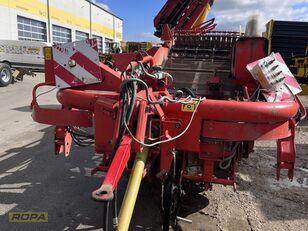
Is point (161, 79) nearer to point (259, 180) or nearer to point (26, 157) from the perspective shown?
point (259, 180)

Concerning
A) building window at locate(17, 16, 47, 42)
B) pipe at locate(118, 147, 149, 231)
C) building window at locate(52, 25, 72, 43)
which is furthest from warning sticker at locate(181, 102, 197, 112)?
building window at locate(52, 25, 72, 43)

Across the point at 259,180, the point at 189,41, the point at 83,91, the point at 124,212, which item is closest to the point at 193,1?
the point at 189,41

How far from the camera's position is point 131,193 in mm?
2256

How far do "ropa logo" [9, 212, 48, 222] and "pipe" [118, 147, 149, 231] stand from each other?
48.3 inches

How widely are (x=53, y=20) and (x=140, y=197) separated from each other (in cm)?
2710

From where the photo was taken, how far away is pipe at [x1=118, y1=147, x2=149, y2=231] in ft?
6.81

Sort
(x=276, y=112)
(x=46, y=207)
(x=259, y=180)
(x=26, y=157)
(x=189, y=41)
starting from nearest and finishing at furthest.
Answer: (x=276, y=112)
(x=46, y=207)
(x=259, y=180)
(x=26, y=157)
(x=189, y=41)

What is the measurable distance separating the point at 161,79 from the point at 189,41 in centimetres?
313

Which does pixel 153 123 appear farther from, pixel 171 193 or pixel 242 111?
pixel 242 111

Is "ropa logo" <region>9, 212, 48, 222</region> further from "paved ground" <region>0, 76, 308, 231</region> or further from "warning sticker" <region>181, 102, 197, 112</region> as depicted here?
"warning sticker" <region>181, 102, 197, 112</region>

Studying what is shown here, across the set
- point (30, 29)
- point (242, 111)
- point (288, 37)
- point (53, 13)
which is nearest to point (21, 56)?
point (30, 29)

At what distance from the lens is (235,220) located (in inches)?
128

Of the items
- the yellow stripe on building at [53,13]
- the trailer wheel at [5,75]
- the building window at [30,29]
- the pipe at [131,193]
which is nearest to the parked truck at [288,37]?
the pipe at [131,193]

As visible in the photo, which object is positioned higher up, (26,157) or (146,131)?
(146,131)
